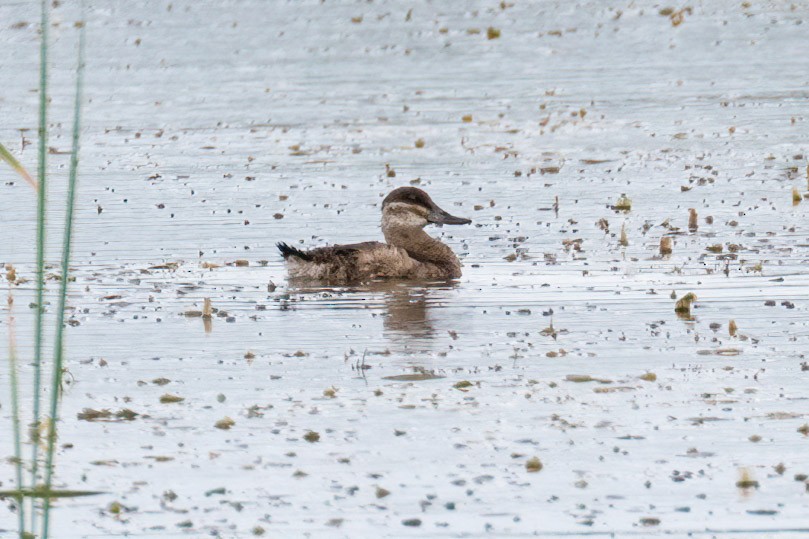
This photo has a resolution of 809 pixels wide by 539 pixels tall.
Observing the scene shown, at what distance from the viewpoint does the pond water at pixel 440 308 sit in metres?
7.39

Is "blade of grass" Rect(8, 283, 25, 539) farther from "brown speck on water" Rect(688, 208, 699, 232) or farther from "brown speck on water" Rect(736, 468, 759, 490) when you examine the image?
"brown speck on water" Rect(688, 208, 699, 232)

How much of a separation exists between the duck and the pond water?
0.71 ft

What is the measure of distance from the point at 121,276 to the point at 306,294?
146 cm

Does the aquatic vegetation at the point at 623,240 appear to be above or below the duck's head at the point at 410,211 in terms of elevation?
below

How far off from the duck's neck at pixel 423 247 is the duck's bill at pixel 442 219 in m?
0.17

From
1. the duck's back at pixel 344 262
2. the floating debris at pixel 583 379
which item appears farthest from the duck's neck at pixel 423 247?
the floating debris at pixel 583 379

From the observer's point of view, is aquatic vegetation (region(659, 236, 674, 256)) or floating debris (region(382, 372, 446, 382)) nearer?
floating debris (region(382, 372, 446, 382))

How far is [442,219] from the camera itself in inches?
565

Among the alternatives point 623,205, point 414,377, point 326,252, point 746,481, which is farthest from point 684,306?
point 623,205

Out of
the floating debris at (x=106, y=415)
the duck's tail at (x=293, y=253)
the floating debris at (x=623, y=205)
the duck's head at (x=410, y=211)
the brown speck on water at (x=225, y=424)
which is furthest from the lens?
the floating debris at (x=623, y=205)

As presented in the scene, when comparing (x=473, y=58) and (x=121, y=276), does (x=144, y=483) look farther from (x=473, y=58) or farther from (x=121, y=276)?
(x=473, y=58)

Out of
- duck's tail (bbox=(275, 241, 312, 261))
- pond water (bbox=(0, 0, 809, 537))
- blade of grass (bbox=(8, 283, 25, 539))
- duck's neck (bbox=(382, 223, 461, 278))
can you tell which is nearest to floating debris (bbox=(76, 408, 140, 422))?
pond water (bbox=(0, 0, 809, 537))

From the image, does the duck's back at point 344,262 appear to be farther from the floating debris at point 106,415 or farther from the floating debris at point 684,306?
the floating debris at point 106,415

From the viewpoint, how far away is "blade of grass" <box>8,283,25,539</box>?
5910 millimetres
